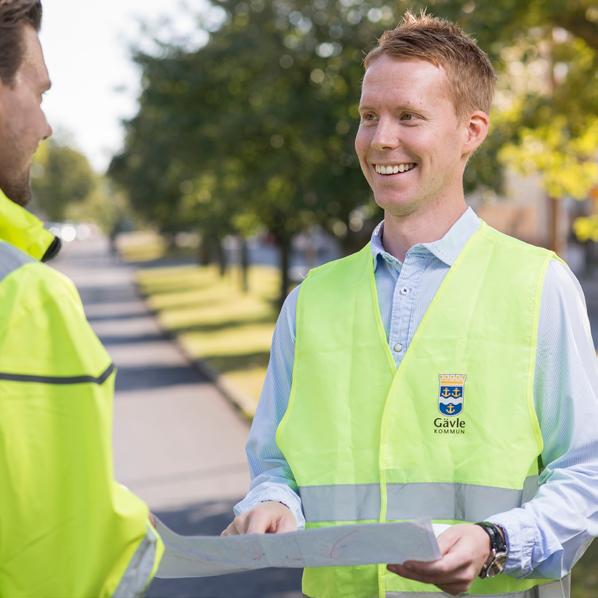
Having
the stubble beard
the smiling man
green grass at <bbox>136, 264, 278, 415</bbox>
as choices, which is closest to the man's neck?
the smiling man

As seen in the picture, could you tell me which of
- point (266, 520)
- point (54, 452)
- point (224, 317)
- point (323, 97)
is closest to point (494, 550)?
point (266, 520)

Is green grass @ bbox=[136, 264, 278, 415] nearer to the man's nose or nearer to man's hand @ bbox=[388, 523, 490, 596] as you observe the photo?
the man's nose

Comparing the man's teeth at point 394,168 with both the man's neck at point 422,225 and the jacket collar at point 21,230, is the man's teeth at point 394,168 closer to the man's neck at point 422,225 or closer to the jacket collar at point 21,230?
the man's neck at point 422,225

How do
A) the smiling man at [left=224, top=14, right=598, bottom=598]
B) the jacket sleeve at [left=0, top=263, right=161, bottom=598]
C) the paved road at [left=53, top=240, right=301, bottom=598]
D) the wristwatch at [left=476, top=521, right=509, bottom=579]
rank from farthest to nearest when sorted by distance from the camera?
the paved road at [left=53, top=240, right=301, bottom=598], the smiling man at [left=224, top=14, right=598, bottom=598], the wristwatch at [left=476, top=521, right=509, bottom=579], the jacket sleeve at [left=0, top=263, right=161, bottom=598]

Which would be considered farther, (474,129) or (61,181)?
(61,181)

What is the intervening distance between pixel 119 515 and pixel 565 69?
571 inches

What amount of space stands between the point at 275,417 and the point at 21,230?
99 cm

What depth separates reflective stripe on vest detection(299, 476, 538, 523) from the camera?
2320 millimetres

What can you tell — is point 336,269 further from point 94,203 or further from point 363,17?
point 94,203

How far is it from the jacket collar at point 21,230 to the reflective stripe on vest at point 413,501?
0.92 metres

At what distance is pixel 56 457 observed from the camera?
1608 millimetres

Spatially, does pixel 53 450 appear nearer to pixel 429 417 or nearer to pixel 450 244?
pixel 429 417

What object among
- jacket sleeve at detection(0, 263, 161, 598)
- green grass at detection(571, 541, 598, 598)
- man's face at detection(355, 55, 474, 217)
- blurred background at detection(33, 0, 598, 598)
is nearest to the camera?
jacket sleeve at detection(0, 263, 161, 598)

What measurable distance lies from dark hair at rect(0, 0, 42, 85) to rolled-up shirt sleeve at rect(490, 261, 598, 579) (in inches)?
47.1
